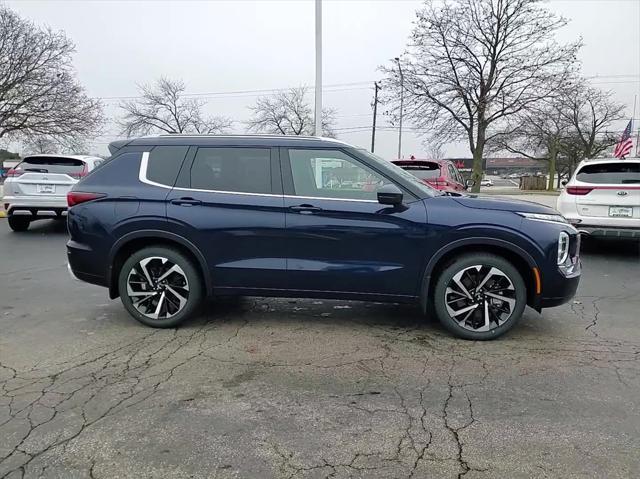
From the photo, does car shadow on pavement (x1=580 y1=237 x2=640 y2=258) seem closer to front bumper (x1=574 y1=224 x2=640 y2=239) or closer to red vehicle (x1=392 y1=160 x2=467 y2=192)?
front bumper (x1=574 y1=224 x2=640 y2=239)

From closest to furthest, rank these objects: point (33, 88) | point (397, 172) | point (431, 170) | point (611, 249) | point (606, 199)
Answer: point (397, 172) < point (606, 199) < point (611, 249) < point (431, 170) < point (33, 88)

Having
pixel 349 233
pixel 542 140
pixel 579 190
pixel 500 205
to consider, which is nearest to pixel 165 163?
pixel 349 233

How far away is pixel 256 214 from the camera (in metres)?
4.52

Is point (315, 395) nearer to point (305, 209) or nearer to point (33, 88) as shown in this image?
point (305, 209)

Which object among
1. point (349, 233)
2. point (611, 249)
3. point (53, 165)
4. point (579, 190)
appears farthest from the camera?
point (53, 165)

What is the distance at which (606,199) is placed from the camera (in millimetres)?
7922

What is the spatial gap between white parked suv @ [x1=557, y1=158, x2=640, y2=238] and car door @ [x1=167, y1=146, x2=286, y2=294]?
5.78 m

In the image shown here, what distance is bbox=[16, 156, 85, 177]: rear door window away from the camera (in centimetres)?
1081

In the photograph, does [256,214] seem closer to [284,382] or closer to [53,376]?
[284,382]

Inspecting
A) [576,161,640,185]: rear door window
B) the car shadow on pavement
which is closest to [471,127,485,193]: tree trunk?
the car shadow on pavement

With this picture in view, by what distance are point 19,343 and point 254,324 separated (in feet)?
6.76

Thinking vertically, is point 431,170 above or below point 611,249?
above

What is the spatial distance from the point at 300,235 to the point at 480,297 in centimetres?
168

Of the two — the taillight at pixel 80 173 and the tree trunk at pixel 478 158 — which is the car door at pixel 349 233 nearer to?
the taillight at pixel 80 173
